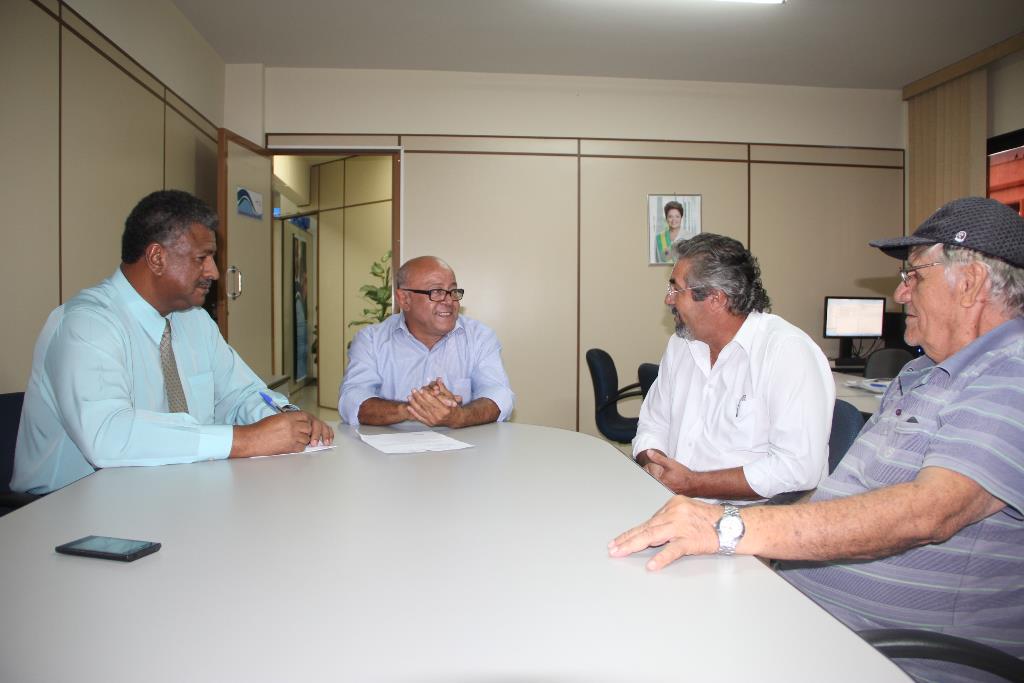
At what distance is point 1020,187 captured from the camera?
4961 millimetres

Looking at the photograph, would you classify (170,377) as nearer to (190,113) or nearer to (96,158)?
(96,158)

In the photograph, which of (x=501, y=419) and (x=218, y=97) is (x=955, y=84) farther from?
(x=218, y=97)

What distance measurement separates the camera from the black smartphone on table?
105cm

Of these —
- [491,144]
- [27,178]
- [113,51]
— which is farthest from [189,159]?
[491,144]

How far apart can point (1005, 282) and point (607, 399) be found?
3.26m

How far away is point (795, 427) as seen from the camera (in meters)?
1.97

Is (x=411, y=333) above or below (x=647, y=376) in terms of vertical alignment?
above

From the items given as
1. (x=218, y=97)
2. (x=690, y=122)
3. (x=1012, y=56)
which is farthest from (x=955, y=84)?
(x=218, y=97)

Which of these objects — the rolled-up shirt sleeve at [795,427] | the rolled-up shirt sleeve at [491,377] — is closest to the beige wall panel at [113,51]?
the rolled-up shirt sleeve at [491,377]

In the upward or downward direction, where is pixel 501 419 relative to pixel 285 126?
downward

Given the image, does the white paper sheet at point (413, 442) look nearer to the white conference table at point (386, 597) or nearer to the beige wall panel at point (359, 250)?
the white conference table at point (386, 597)

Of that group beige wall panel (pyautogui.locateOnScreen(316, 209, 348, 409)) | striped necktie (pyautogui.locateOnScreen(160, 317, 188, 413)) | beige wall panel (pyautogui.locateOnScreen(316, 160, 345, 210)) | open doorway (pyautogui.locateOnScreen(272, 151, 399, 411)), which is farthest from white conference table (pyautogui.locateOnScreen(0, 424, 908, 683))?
beige wall panel (pyautogui.locateOnScreen(316, 160, 345, 210))

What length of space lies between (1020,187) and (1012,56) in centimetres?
101

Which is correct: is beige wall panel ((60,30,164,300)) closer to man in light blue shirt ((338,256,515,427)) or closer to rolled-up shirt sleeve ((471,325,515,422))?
man in light blue shirt ((338,256,515,427))
